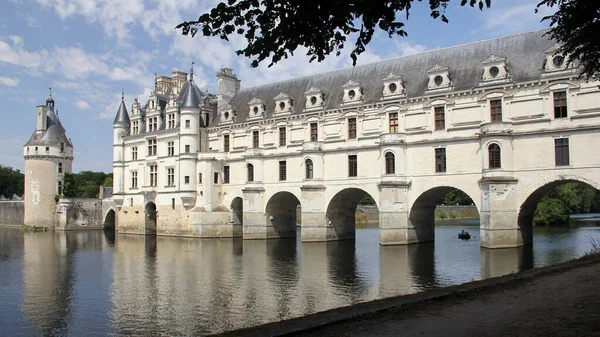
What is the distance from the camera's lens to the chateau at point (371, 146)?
27922 mm

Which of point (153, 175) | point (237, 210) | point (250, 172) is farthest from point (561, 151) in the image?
point (153, 175)

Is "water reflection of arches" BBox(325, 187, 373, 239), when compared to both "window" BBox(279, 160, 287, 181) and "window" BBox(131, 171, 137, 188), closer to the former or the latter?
"window" BBox(279, 160, 287, 181)

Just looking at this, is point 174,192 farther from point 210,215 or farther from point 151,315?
point 151,315

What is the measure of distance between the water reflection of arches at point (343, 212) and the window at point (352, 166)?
0.97 metres

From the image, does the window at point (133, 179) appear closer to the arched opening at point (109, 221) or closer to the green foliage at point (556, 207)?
the arched opening at point (109, 221)

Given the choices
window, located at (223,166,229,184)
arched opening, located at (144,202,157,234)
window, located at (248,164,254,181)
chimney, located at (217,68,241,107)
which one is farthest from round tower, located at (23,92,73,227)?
window, located at (248,164,254,181)

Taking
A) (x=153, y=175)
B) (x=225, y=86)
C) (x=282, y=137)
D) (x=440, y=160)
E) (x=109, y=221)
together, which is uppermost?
(x=225, y=86)

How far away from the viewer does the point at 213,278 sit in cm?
2236

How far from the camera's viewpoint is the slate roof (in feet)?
96.0

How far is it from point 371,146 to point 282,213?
10.1 meters

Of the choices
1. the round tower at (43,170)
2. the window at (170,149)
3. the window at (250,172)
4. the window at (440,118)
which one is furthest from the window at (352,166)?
the round tower at (43,170)

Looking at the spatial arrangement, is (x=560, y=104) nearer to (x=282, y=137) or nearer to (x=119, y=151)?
(x=282, y=137)

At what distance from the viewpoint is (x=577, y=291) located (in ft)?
35.1

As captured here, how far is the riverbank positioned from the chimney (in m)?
36.9
